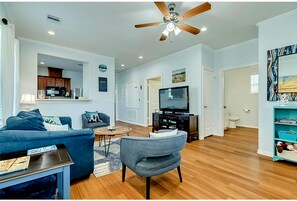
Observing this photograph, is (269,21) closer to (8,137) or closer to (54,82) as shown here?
(8,137)

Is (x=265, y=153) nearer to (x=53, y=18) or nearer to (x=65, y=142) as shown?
(x=65, y=142)

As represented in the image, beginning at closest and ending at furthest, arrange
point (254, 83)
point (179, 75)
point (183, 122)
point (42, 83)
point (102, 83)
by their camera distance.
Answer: point (183, 122) < point (179, 75) < point (102, 83) < point (254, 83) < point (42, 83)

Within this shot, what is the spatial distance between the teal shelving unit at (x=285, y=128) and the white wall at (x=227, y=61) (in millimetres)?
1587

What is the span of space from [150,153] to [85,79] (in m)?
4.10

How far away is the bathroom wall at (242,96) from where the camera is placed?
573 cm

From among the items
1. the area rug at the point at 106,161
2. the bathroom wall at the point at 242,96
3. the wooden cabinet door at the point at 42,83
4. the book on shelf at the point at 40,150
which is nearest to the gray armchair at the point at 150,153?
the area rug at the point at 106,161

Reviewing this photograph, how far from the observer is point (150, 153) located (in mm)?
1585

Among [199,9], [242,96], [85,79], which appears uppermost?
[199,9]

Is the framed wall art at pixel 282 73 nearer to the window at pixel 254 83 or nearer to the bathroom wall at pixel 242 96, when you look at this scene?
the bathroom wall at pixel 242 96

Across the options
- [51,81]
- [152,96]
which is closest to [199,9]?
[152,96]

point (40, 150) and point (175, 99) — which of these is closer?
point (40, 150)

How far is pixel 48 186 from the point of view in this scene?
145 centimetres

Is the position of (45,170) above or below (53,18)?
below

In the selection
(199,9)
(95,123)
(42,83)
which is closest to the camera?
(199,9)
